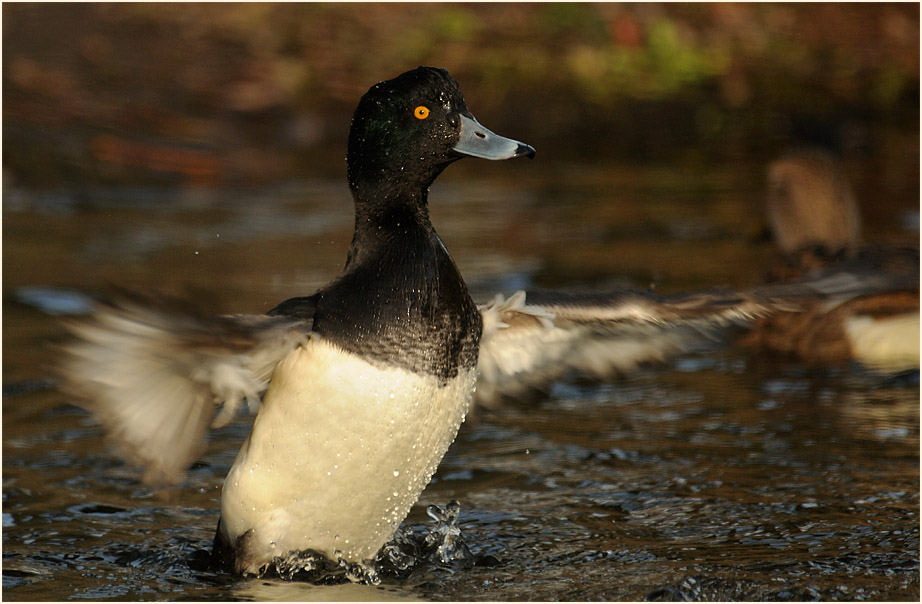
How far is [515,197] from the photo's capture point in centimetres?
1076

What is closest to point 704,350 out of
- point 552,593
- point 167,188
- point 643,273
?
point 643,273

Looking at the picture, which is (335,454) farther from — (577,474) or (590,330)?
(577,474)

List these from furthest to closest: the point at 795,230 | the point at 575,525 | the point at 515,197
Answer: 1. the point at 515,197
2. the point at 795,230
3. the point at 575,525

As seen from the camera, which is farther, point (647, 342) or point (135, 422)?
point (647, 342)

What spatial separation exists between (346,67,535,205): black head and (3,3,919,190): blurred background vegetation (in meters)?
7.06

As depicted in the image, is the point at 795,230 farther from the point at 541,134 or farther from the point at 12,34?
the point at 12,34

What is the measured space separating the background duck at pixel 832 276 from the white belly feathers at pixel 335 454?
55.0 inches

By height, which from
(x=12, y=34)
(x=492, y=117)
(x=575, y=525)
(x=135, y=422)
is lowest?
(x=575, y=525)

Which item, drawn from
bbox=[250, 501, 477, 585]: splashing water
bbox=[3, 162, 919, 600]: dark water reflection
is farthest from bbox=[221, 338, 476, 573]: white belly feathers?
bbox=[3, 162, 919, 600]: dark water reflection

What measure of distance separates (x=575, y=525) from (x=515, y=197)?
644cm

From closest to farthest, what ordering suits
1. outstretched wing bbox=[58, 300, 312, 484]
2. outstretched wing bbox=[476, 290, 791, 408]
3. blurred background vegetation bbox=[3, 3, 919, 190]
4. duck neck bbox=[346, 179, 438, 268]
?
1. outstretched wing bbox=[58, 300, 312, 484]
2. duck neck bbox=[346, 179, 438, 268]
3. outstretched wing bbox=[476, 290, 791, 408]
4. blurred background vegetation bbox=[3, 3, 919, 190]

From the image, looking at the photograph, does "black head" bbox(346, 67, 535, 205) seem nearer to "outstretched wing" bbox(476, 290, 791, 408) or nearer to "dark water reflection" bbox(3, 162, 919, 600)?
"outstretched wing" bbox(476, 290, 791, 408)

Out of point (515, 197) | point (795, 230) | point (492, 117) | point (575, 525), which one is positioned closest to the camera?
point (575, 525)

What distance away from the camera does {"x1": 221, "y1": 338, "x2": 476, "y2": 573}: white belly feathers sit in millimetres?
3768
